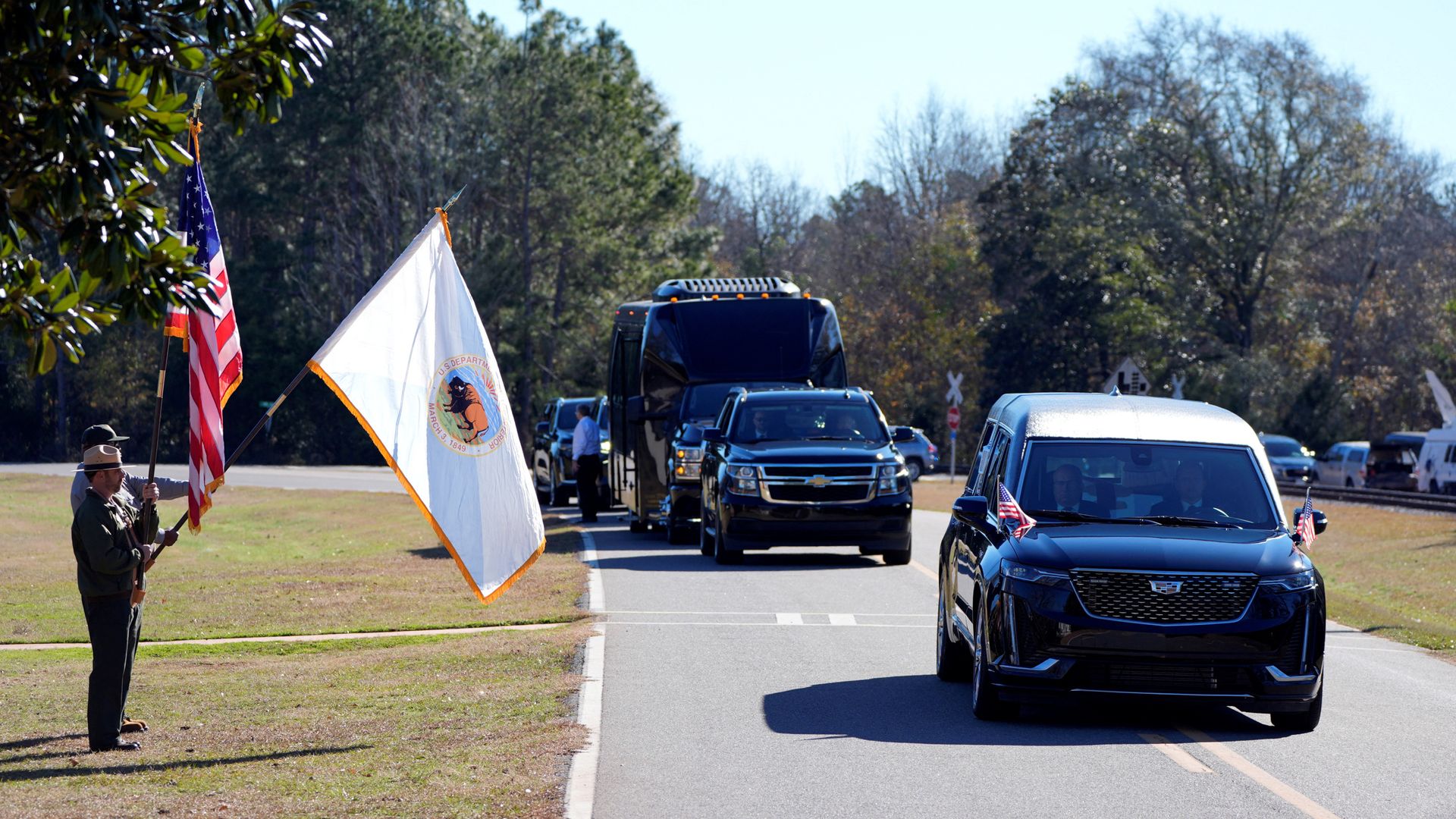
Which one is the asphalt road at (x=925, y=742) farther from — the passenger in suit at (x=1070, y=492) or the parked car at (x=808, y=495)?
the parked car at (x=808, y=495)

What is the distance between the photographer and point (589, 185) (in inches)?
2323

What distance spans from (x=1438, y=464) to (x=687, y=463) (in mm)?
32235

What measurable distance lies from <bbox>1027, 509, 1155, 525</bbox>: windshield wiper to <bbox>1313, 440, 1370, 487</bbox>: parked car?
148 ft

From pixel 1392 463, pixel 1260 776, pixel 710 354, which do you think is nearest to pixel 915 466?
pixel 1392 463

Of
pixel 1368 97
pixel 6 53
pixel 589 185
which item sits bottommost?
pixel 6 53

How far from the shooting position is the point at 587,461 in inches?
1124

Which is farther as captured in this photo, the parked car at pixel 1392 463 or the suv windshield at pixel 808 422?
the parked car at pixel 1392 463

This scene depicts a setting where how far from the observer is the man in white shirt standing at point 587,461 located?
2794 cm

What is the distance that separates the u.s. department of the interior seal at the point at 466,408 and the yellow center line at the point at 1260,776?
4370 mm

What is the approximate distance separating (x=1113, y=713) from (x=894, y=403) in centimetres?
6498

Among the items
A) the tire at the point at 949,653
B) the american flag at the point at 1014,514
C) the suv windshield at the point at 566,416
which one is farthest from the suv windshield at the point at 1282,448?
the american flag at the point at 1014,514

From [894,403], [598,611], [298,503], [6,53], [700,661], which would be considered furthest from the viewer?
[894,403]

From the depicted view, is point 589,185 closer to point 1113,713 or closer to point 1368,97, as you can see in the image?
point 1368,97

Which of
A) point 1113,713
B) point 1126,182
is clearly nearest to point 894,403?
point 1126,182
